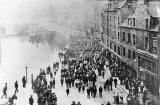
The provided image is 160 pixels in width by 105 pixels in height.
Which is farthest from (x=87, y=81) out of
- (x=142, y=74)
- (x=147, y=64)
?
(x=147, y=64)

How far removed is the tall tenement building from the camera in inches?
911

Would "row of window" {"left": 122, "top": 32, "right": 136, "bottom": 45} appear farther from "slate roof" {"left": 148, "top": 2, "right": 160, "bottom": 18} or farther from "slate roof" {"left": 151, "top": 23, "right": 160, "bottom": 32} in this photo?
"slate roof" {"left": 151, "top": 23, "right": 160, "bottom": 32}

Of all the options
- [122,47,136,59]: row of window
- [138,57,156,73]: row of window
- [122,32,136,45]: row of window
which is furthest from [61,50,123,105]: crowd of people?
[122,32,136,45]: row of window

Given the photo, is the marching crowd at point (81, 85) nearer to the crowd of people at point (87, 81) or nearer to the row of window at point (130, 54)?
the crowd of people at point (87, 81)

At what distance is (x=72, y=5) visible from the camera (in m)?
69.3

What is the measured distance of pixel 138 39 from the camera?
91.4 ft

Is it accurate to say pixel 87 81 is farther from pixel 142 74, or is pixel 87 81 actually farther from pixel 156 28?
pixel 156 28

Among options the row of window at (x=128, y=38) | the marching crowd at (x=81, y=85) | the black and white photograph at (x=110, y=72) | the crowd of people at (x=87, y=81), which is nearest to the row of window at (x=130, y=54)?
the black and white photograph at (x=110, y=72)

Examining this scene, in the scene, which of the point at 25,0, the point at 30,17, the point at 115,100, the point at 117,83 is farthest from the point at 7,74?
the point at 30,17

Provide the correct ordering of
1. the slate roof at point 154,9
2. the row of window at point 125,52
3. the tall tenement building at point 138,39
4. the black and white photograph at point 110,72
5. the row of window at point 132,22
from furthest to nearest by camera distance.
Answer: the row of window at point 125,52
the row of window at point 132,22
the slate roof at point 154,9
the tall tenement building at point 138,39
the black and white photograph at point 110,72

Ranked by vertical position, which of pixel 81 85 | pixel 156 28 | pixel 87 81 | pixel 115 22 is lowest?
pixel 81 85

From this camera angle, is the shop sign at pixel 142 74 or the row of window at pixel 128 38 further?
the row of window at pixel 128 38

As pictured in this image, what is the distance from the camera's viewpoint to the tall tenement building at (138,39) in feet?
75.9

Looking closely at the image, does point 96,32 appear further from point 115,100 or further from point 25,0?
point 115,100
